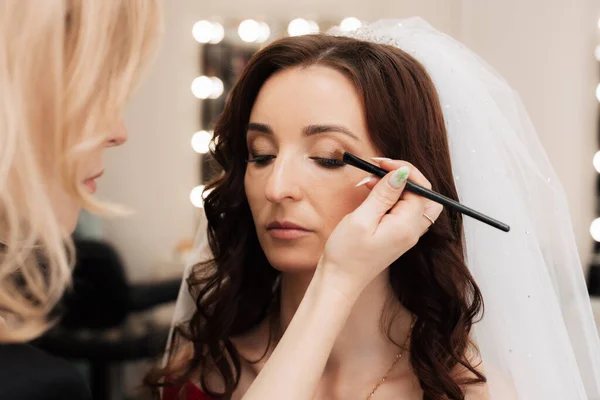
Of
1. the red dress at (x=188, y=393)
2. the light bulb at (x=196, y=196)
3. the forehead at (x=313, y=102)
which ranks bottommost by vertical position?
the light bulb at (x=196, y=196)

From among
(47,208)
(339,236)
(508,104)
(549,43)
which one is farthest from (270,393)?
(549,43)

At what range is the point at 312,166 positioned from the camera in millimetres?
909

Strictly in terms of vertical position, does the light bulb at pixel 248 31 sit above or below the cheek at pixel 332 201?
below

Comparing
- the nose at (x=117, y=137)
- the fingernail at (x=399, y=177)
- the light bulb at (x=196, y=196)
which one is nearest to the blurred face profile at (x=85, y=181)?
the nose at (x=117, y=137)

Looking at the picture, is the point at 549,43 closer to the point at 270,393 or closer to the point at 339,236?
the point at 339,236

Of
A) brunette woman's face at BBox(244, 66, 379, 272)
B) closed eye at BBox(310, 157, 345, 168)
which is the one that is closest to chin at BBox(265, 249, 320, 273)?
brunette woman's face at BBox(244, 66, 379, 272)

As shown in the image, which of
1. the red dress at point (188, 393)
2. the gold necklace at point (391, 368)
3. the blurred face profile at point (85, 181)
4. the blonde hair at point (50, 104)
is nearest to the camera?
the blonde hair at point (50, 104)

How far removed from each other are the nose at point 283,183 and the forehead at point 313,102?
5cm

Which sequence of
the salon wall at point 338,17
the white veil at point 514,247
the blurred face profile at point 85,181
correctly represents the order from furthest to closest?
1. the salon wall at point 338,17
2. the white veil at point 514,247
3. the blurred face profile at point 85,181

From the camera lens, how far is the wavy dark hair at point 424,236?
3.05ft

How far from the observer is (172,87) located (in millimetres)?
2426

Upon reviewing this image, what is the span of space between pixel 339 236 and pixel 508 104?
16.2 inches

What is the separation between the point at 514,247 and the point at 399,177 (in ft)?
0.80

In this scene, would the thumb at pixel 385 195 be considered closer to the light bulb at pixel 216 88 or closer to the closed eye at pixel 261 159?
the closed eye at pixel 261 159
